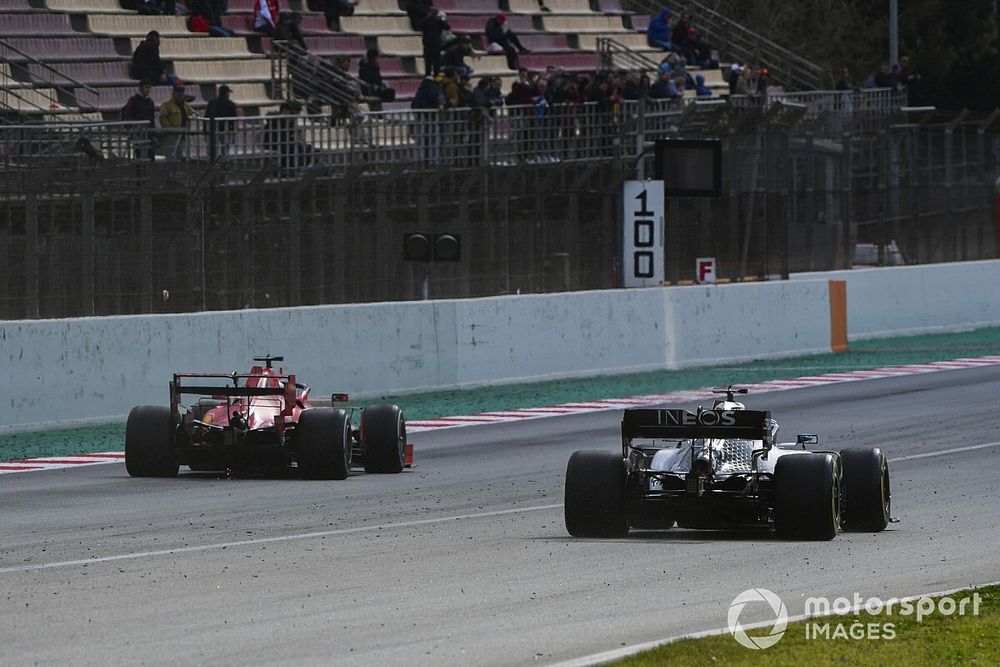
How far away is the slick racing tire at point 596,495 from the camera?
40.1ft

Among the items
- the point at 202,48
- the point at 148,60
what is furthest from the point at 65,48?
the point at 202,48

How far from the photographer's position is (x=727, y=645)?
8.41 metres

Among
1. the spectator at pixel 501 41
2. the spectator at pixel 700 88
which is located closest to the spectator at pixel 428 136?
the spectator at pixel 501 41

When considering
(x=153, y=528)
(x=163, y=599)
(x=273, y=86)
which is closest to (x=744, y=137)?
(x=273, y=86)

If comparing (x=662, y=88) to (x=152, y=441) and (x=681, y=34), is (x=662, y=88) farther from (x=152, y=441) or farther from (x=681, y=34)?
(x=152, y=441)

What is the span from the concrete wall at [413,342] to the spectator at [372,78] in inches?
307

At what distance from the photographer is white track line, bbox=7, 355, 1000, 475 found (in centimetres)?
1802

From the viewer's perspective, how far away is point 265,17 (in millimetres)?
33312

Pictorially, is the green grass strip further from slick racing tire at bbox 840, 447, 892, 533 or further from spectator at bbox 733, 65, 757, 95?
slick racing tire at bbox 840, 447, 892, 533

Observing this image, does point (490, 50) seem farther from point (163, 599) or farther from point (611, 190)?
point (163, 599)

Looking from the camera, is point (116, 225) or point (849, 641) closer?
point (849, 641)

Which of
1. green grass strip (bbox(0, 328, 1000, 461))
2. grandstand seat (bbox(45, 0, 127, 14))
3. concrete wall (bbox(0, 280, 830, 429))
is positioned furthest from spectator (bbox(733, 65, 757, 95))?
grandstand seat (bbox(45, 0, 127, 14))

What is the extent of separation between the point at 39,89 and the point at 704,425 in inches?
731

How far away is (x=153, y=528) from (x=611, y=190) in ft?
49.1
